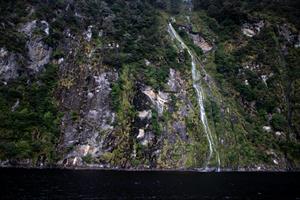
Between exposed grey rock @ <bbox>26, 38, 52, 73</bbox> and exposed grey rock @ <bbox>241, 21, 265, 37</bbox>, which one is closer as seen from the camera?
exposed grey rock @ <bbox>26, 38, 52, 73</bbox>

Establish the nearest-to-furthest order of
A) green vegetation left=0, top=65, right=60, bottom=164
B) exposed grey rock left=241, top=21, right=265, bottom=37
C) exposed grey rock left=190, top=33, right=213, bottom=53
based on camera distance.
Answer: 1. green vegetation left=0, top=65, right=60, bottom=164
2. exposed grey rock left=190, top=33, right=213, bottom=53
3. exposed grey rock left=241, top=21, right=265, bottom=37

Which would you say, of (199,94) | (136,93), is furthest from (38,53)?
(199,94)

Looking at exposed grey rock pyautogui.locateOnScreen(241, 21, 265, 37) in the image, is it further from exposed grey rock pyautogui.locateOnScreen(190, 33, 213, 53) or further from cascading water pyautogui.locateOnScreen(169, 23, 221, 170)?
cascading water pyautogui.locateOnScreen(169, 23, 221, 170)

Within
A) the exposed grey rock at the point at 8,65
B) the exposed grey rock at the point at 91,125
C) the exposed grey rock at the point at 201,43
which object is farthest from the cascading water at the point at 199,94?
the exposed grey rock at the point at 8,65

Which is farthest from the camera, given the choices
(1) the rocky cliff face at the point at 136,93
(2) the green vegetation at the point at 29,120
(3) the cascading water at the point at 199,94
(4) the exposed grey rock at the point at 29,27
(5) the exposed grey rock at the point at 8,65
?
(4) the exposed grey rock at the point at 29,27

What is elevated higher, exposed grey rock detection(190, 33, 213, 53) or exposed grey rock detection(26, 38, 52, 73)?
exposed grey rock detection(26, 38, 52, 73)

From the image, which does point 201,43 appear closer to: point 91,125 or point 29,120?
point 91,125

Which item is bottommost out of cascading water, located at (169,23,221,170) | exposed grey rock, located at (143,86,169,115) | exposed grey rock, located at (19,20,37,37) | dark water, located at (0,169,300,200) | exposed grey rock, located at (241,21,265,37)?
cascading water, located at (169,23,221,170)

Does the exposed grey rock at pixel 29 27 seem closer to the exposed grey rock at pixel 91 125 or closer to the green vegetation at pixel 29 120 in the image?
the green vegetation at pixel 29 120

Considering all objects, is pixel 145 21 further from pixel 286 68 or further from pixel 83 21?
pixel 286 68

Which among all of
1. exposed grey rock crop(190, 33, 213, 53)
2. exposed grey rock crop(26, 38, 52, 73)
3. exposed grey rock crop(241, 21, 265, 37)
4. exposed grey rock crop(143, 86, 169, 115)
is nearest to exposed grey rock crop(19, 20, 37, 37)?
exposed grey rock crop(26, 38, 52, 73)
